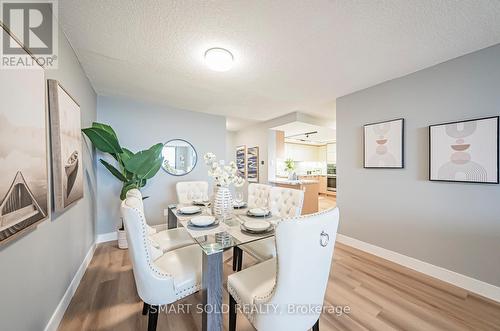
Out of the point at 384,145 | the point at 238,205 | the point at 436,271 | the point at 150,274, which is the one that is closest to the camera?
the point at 150,274

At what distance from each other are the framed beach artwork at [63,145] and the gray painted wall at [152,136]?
1.45m

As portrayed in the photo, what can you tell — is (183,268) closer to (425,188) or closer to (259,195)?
(259,195)

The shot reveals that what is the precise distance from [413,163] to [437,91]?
841mm

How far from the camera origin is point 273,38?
1.59m

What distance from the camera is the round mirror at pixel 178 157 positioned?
3520mm

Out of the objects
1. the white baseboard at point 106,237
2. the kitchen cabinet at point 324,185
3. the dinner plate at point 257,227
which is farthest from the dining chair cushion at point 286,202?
the kitchen cabinet at point 324,185

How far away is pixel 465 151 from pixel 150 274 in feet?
9.93

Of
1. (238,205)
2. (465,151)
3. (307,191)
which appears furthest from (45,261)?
(307,191)

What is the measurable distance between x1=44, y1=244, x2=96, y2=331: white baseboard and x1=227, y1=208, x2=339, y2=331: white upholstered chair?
1442mm

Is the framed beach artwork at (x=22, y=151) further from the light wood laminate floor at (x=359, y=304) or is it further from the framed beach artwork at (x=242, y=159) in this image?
the framed beach artwork at (x=242, y=159)

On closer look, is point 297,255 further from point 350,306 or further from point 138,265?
point 350,306

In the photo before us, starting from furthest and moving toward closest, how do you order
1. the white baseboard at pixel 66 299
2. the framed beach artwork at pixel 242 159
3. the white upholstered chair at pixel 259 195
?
the framed beach artwork at pixel 242 159
the white upholstered chair at pixel 259 195
the white baseboard at pixel 66 299

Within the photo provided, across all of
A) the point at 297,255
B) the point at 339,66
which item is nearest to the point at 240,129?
the point at 339,66

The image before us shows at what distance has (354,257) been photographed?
2.48m
